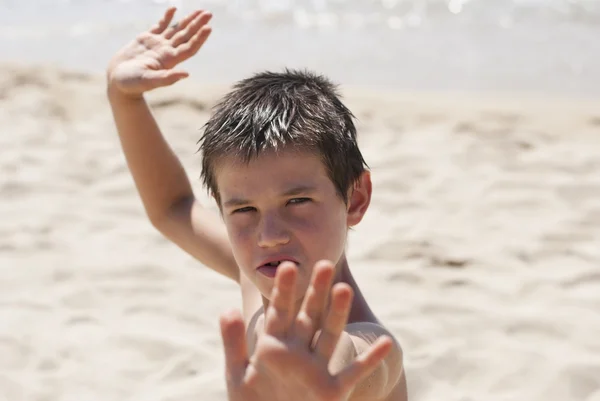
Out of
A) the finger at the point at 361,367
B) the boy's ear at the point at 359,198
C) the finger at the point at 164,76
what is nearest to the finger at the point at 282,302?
the finger at the point at 361,367

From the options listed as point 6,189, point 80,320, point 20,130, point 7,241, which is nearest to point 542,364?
point 80,320

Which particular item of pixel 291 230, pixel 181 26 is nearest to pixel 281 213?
pixel 291 230

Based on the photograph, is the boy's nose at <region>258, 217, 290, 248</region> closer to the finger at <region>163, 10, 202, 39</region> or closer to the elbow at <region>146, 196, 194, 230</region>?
the elbow at <region>146, 196, 194, 230</region>

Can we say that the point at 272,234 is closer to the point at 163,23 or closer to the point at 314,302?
the point at 314,302

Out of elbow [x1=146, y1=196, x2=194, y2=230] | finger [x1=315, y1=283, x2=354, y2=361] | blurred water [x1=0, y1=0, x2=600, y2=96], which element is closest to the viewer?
finger [x1=315, y1=283, x2=354, y2=361]

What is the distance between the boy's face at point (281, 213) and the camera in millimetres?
1622

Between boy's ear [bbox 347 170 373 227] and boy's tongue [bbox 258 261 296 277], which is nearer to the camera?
boy's tongue [bbox 258 261 296 277]

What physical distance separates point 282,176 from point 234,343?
17.3 inches

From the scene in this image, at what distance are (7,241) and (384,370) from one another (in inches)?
104

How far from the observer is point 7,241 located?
392 cm

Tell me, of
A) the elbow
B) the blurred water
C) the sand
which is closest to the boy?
the elbow

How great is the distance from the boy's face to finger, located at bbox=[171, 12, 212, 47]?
71 centimetres

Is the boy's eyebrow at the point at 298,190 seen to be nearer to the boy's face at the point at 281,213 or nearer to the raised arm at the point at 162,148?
the boy's face at the point at 281,213

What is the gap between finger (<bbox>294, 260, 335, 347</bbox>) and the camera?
49.4 inches
